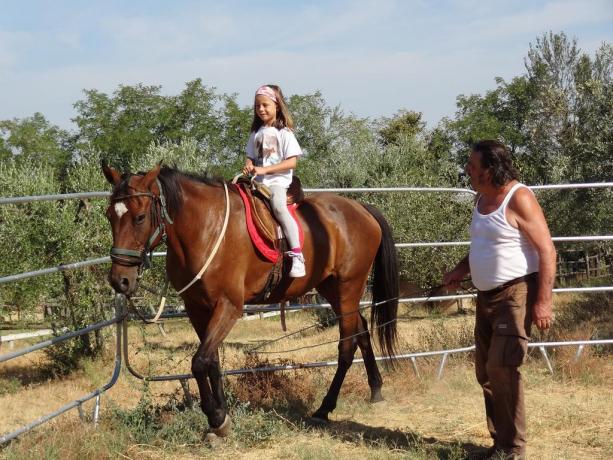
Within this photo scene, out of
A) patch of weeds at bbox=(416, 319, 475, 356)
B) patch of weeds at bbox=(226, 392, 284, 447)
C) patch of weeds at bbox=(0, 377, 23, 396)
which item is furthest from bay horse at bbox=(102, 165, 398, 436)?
patch of weeds at bbox=(0, 377, 23, 396)

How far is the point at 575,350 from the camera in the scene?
24.2ft

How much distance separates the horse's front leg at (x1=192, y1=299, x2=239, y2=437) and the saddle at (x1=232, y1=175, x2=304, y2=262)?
1.90ft

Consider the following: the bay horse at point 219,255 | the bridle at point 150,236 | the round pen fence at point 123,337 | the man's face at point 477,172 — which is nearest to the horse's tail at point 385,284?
the bay horse at point 219,255

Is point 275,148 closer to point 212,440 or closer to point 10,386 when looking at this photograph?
point 212,440

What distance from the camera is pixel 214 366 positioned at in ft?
16.1

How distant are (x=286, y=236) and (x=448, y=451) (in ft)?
6.42

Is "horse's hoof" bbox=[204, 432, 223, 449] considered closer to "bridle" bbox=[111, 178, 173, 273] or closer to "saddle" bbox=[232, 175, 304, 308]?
"saddle" bbox=[232, 175, 304, 308]

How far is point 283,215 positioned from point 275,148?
545mm

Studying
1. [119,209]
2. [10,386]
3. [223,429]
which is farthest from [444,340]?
[10,386]

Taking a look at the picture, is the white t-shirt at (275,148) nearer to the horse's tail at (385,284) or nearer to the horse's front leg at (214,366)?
the horse's front leg at (214,366)

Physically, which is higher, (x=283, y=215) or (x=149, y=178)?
(x=149, y=178)

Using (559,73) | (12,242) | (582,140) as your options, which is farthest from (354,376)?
(559,73)

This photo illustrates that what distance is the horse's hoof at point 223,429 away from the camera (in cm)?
494

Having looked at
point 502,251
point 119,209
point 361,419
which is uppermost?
point 119,209
